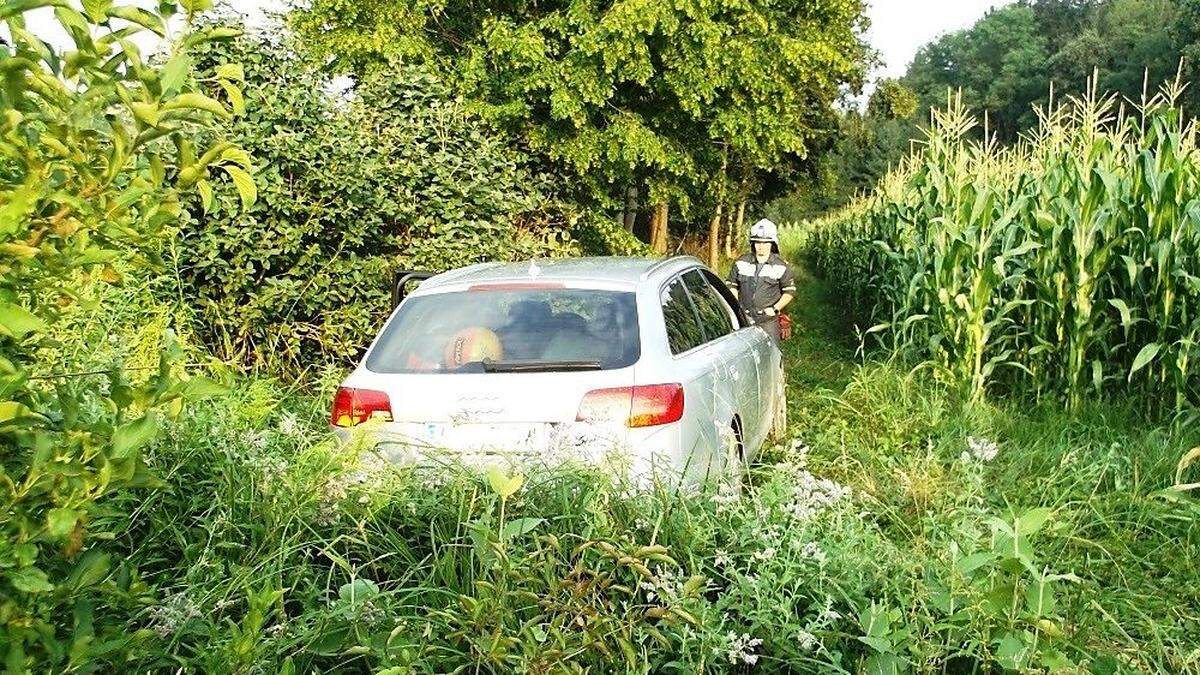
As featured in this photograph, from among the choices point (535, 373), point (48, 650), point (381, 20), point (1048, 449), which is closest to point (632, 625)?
point (48, 650)

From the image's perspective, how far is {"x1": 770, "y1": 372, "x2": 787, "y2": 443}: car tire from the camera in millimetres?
7176

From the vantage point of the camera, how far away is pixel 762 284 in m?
9.95

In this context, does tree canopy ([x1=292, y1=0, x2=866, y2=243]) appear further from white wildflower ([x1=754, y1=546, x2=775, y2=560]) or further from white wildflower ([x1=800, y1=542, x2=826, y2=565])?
white wildflower ([x1=754, y1=546, x2=775, y2=560])

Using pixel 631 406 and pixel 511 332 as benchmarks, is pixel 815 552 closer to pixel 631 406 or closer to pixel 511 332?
pixel 631 406

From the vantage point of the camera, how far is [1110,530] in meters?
4.60

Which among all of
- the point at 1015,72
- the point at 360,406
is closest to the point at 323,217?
the point at 360,406

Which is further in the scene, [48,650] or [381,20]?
Result: [381,20]

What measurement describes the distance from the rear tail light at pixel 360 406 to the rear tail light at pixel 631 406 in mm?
971

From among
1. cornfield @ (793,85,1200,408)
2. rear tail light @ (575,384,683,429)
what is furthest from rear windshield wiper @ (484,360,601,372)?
cornfield @ (793,85,1200,408)

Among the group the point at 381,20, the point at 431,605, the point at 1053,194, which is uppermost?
the point at 381,20

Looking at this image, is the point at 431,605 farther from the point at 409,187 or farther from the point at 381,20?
the point at 381,20

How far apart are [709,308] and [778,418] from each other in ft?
5.03

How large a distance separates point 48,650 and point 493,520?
4.41 feet

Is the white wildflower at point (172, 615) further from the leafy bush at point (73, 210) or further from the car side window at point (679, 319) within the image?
the car side window at point (679, 319)
